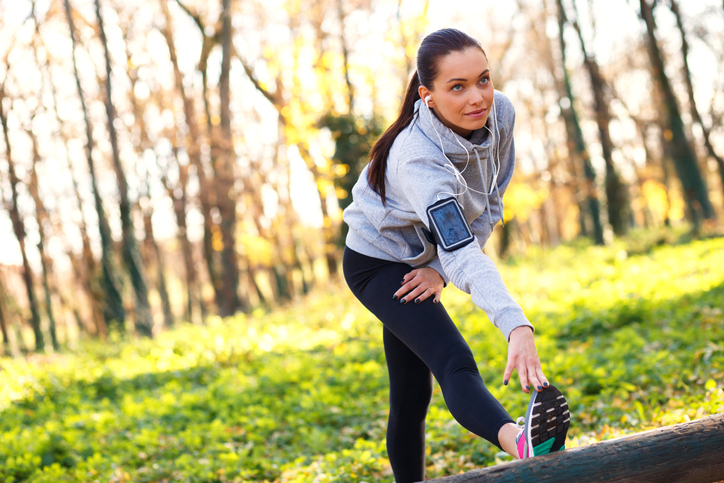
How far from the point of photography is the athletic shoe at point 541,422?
1.81 m

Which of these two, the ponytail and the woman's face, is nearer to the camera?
the woman's face

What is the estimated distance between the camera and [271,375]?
6.30 meters

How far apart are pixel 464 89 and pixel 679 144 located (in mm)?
13617

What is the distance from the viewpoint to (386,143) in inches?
94.8

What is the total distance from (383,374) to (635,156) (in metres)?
32.6

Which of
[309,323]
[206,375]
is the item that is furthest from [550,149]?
[206,375]

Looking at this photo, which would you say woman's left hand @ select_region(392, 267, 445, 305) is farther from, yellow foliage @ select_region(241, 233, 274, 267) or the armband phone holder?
yellow foliage @ select_region(241, 233, 274, 267)

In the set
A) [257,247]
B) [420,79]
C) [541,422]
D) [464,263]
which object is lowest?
[541,422]

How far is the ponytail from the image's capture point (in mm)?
2373

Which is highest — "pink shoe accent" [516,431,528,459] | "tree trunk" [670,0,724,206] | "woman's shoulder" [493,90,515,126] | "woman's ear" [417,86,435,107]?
"tree trunk" [670,0,724,206]

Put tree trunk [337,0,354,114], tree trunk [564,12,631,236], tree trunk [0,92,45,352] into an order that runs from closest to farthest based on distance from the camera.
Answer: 1. tree trunk [337,0,354,114]
2. tree trunk [564,12,631,236]
3. tree trunk [0,92,45,352]

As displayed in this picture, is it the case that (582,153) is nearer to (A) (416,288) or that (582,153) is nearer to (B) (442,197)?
(A) (416,288)

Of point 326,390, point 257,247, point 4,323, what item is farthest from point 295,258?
point 326,390

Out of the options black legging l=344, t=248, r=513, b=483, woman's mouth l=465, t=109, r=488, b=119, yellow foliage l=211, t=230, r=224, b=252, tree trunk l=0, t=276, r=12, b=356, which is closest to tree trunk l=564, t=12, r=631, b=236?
yellow foliage l=211, t=230, r=224, b=252
